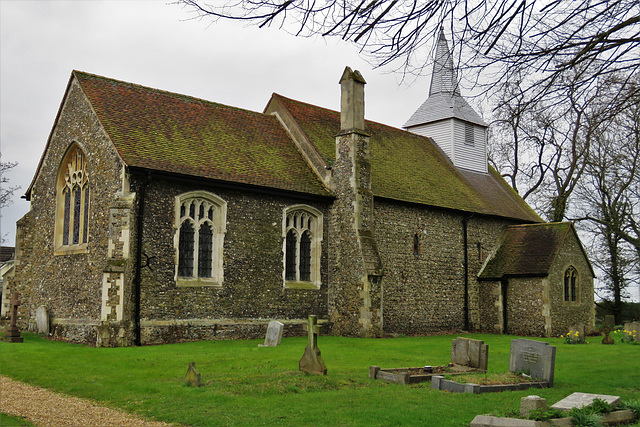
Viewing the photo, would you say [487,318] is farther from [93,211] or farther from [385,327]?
[93,211]

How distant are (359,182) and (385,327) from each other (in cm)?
518

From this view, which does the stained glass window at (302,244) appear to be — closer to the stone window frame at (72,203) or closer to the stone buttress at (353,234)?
the stone buttress at (353,234)

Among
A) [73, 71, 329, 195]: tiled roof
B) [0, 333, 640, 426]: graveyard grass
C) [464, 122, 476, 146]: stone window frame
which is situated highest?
[464, 122, 476, 146]: stone window frame

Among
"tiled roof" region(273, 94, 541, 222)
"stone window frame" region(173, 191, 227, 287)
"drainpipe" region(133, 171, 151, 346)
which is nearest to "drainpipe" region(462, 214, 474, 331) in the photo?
"tiled roof" region(273, 94, 541, 222)

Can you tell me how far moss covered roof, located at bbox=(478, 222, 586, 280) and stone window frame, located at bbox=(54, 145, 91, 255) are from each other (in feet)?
51.8

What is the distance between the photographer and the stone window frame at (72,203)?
752 inches

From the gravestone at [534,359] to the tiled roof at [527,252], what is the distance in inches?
509

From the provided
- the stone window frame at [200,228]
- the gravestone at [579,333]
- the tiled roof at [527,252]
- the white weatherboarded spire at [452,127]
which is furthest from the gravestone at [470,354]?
the white weatherboarded spire at [452,127]

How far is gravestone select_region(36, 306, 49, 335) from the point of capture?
755 inches

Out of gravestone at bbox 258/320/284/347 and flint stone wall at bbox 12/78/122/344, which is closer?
gravestone at bbox 258/320/284/347

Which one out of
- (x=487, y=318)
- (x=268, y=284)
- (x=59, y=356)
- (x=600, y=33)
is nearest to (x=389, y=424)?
(x=600, y=33)

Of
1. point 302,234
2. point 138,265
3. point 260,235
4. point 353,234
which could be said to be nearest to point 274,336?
point 260,235

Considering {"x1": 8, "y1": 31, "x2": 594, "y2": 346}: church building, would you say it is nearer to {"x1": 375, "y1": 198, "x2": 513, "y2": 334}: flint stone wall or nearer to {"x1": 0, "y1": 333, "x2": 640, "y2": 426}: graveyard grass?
{"x1": 375, "y1": 198, "x2": 513, "y2": 334}: flint stone wall

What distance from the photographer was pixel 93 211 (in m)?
18.4
